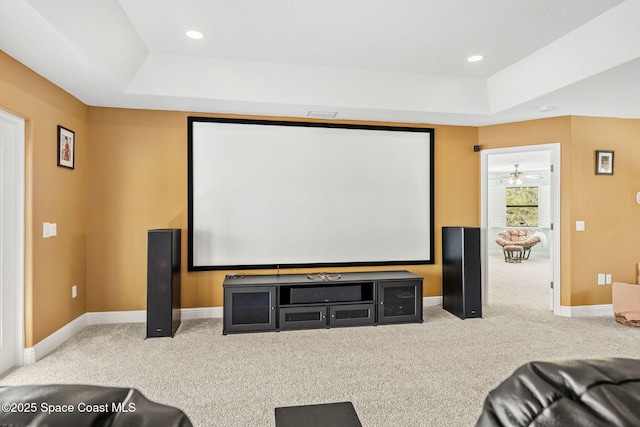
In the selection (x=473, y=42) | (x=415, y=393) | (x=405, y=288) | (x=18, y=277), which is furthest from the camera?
(x=405, y=288)

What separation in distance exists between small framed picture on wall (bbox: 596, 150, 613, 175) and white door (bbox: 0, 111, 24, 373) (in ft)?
19.6

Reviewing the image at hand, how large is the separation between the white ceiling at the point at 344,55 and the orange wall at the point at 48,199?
0.60 feet

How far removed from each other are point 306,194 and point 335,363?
2.07 meters

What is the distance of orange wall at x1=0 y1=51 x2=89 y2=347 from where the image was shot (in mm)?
2908

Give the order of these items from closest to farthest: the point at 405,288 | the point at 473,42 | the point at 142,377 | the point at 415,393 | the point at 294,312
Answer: the point at 415,393 < the point at 142,377 < the point at 473,42 < the point at 294,312 < the point at 405,288

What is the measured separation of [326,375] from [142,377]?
1380 millimetres

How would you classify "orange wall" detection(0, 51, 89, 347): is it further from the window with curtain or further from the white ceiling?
the window with curtain

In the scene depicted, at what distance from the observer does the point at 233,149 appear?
13.8 ft

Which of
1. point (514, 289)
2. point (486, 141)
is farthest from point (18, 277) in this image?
point (514, 289)

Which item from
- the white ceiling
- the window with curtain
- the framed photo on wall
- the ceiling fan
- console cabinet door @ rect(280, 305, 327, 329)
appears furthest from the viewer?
the window with curtain

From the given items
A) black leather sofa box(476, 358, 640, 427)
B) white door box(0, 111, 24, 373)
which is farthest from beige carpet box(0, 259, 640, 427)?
black leather sofa box(476, 358, 640, 427)

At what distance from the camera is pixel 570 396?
70cm

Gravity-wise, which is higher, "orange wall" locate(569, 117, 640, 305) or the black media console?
"orange wall" locate(569, 117, 640, 305)

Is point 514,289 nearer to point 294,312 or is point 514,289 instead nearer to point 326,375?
point 294,312
